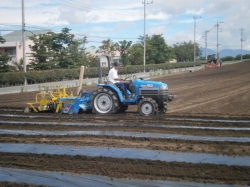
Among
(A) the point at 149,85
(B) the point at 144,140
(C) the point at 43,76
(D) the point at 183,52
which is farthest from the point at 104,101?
(D) the point at 183,52

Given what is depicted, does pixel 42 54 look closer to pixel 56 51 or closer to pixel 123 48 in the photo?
pixel 56 51

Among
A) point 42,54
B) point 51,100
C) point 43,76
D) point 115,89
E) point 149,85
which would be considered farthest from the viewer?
point 42,54

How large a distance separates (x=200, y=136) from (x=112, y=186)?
414 cm

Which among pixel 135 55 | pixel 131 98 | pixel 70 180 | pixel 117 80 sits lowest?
pixel 70 180

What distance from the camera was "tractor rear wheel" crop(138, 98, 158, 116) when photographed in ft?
42.3

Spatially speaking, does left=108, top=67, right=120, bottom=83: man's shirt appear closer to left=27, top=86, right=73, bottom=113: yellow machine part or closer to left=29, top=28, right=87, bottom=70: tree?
left=27, top=86, right=73, bottom=113: yellow machine part

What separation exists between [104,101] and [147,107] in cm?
151

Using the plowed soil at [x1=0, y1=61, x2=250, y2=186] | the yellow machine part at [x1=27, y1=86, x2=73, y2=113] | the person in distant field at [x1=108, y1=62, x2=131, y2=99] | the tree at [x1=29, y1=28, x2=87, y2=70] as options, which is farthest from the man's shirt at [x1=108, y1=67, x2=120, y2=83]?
the tree at [x1=29, y1=28, x2=87, y2=70]

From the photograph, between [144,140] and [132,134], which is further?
[132,134]

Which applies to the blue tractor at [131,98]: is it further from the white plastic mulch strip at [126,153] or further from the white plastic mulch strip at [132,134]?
the white plastic mulch strip at [126,153]

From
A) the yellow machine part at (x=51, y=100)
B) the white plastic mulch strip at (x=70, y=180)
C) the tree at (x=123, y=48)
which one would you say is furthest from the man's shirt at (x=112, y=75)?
the tree at (x=123, y=48)

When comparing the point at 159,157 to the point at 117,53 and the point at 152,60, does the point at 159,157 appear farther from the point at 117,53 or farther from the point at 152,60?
the point at 152,60

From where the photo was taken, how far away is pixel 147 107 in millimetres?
13000

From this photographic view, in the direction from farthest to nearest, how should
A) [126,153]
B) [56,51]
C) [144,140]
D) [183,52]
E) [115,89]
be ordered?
[183,52] → [56,51] → [115,89] → [144,140] → [126,153]
